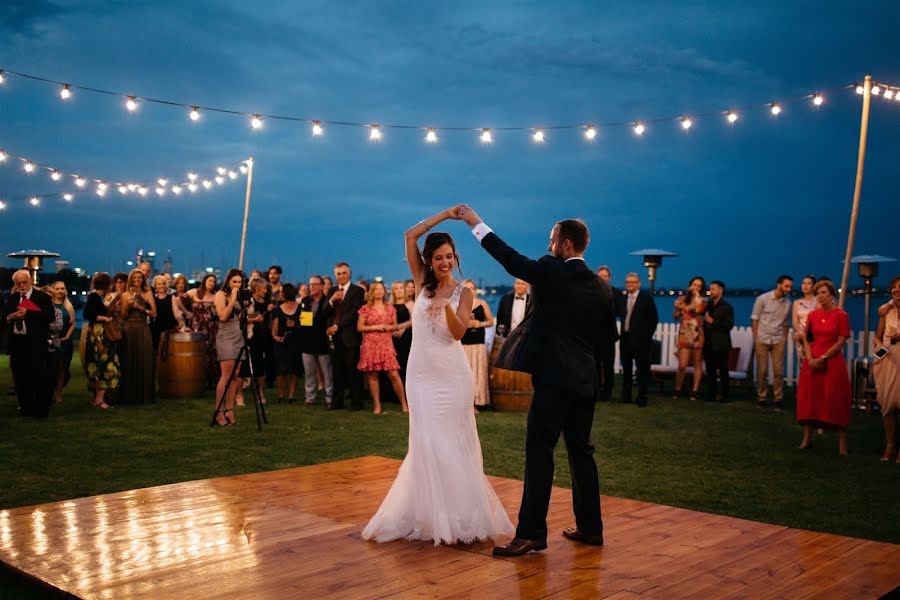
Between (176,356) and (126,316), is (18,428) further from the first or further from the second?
(176,356)

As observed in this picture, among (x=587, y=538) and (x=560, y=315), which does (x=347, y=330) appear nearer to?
(x=587, y=538)

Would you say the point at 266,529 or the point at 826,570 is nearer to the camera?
the point at 826,570

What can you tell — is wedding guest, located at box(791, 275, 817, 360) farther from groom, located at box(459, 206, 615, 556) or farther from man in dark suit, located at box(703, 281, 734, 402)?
groom, located at box(459, 206, 615, 556)

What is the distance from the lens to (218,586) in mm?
3451

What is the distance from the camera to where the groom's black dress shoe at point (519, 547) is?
391cm

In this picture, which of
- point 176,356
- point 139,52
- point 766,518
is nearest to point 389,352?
point 176,356

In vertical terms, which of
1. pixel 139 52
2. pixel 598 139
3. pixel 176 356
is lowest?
pixel 176 356

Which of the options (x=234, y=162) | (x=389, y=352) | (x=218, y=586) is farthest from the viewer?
(x=234, y=162)

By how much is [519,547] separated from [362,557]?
2.62 feet

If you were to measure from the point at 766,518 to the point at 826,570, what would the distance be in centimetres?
156

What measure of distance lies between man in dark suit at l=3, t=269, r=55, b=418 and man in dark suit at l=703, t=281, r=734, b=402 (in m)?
9.43

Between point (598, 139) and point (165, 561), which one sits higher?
point (598, 139)

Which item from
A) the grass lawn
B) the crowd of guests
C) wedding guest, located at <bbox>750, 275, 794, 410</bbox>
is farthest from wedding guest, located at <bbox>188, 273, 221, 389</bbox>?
wedding guest, located at <bbox>750, 275, 794, 410</bbox>

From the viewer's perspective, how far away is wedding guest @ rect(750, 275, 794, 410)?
11.8 m
